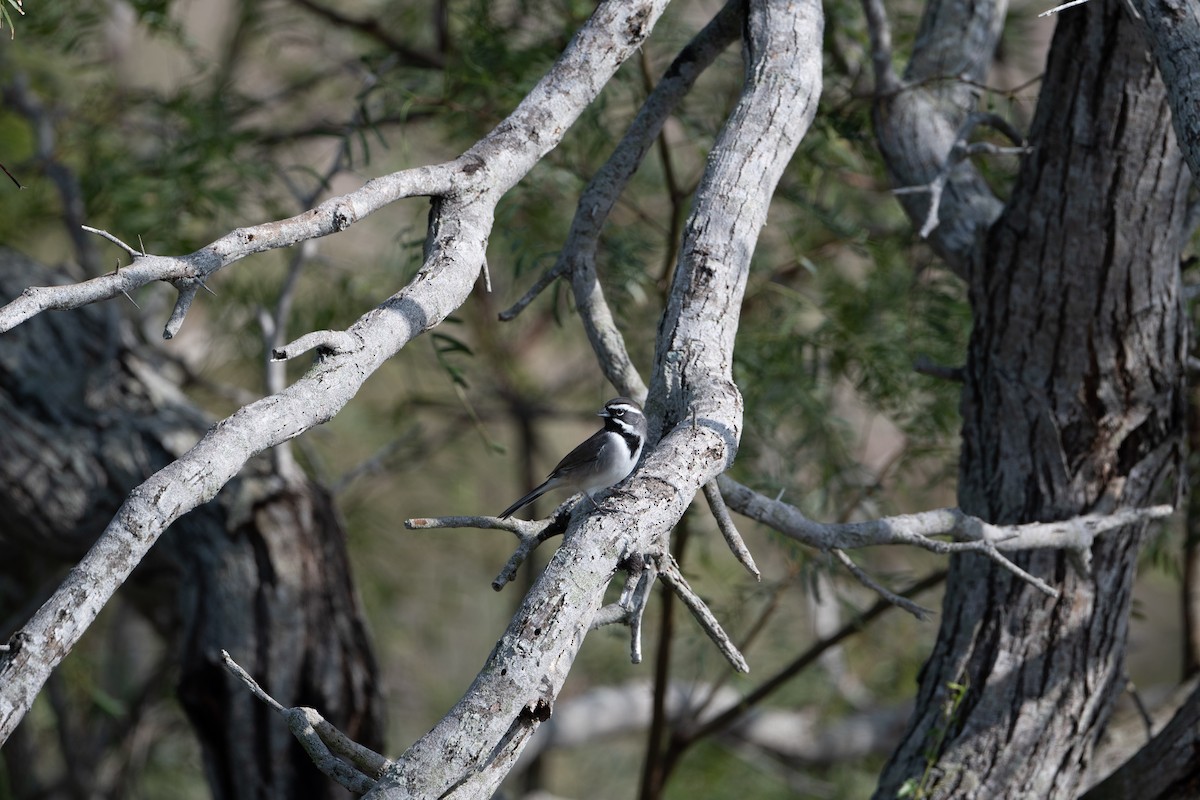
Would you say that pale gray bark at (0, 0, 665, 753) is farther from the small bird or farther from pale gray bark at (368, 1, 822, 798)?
the small bird

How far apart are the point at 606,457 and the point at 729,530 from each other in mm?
1148

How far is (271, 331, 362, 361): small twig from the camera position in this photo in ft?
4.48

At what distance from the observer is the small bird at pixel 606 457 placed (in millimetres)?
2836

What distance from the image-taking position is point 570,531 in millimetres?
1459

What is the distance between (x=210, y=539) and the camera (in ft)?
11.3

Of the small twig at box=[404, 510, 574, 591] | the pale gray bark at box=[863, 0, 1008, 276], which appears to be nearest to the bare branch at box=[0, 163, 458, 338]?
the small twig at box=[404, 510, 574, 591]

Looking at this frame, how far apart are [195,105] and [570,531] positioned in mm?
3584

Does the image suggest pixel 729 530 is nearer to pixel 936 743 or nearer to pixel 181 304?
pixel 181 304

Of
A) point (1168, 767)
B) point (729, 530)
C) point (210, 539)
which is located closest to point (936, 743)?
point (1168, 767)

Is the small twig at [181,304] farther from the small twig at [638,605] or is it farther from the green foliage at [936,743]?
the green foliage at [936,743]

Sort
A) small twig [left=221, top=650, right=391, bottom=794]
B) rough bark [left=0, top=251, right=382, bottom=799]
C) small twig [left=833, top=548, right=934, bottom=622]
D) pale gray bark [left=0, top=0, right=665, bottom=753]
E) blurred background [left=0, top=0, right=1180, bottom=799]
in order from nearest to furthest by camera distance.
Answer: pale gray bark [left=0, top=0, right=665, bottom=753], small twig [left=221, top=650, right=391, bottom=794], small twig [left=833, top=548, right=934, bottom=622], rough bark [left=0, top=251, right=382, bottom=799], blurred background [left=0, top=0, right=1180, bottom=799]

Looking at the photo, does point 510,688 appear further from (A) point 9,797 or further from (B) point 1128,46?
(A) point 9,797

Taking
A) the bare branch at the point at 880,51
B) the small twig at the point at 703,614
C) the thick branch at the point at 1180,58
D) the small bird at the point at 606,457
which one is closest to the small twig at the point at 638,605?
the small twig at the point at 703,614

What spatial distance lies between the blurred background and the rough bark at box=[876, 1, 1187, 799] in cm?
26
